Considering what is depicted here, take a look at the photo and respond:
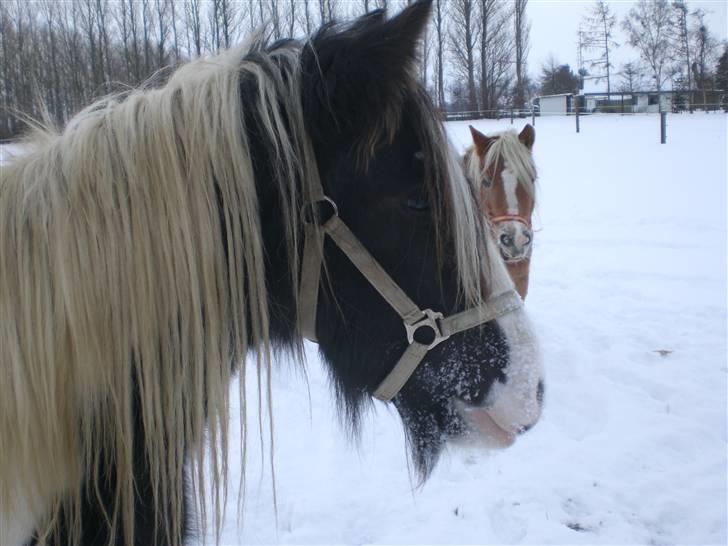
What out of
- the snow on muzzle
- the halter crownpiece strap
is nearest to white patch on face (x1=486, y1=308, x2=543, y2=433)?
the snow on muzzle

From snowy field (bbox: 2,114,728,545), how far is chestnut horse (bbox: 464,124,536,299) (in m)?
0.70

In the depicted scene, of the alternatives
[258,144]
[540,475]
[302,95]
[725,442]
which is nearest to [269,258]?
[258,144]

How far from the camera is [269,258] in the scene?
4.01ft

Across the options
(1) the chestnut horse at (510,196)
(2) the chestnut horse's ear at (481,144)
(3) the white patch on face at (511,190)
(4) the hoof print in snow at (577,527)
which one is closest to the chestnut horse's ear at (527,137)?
(1) the chestnut horse at (510,196)

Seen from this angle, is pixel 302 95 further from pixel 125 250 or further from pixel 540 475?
pixel 540 475

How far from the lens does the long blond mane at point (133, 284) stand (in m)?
1.01

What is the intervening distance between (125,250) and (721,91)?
1603 inches

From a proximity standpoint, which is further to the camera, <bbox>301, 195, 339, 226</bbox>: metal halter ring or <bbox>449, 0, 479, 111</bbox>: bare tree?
<bbox>449, 0, 479, 111</bbox>: bare tree

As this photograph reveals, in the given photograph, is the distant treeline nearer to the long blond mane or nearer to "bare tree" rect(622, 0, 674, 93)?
"bare tree" rect(622, 0, 674, 93)

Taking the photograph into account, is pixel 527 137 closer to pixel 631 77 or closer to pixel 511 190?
pixel 511 190

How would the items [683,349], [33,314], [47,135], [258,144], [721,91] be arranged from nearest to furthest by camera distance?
[33,314], [258,144], [47,135], [683,349], [721,91]

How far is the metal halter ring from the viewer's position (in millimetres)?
1177

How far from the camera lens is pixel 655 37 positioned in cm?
4519

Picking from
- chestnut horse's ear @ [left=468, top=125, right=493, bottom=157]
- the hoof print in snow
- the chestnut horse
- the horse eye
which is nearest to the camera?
the horse eye
